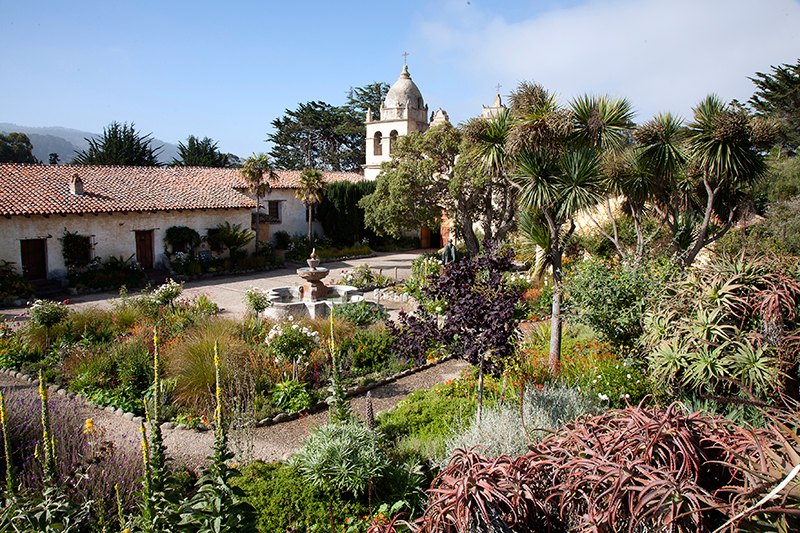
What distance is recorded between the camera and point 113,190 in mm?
21562

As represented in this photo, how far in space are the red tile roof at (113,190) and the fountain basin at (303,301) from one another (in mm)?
9908

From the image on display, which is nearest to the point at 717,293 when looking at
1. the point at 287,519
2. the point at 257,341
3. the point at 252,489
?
the point at 287,519

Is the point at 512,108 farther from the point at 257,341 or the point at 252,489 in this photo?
the point at 252,489

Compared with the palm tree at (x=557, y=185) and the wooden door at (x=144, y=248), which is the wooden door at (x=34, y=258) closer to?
the wooden door at (x=144, y=248)

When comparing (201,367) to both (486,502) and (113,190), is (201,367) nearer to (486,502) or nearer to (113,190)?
(486,502)

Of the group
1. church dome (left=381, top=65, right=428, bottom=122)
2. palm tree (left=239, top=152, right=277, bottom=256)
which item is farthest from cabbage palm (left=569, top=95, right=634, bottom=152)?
church dome (left=381, top=65, right=428, bottom=122)

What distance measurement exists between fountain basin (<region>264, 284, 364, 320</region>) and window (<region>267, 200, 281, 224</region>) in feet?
47.5

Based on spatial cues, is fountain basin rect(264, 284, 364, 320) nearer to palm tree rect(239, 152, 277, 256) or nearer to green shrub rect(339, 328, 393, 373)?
green shrub rect(339, 328, 393, 373)

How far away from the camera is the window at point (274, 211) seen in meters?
28.6

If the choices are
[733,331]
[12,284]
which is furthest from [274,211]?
[733,331]

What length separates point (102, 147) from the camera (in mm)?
37875

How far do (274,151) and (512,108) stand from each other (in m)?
44.5

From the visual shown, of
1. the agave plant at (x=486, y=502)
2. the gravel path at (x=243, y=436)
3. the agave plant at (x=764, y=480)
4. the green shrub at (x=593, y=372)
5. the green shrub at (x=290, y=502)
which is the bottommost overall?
the gravel path at (x=243, y=436)

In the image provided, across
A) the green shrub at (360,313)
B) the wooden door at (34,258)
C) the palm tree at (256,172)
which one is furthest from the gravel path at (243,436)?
the palm tree at (256,172)
